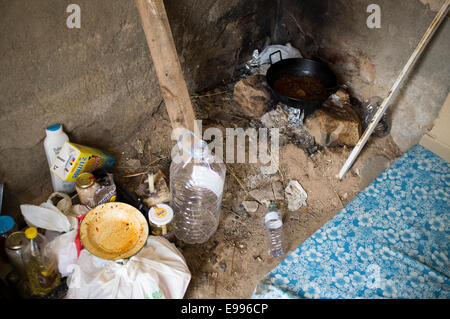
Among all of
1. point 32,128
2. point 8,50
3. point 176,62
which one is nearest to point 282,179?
point 176,62

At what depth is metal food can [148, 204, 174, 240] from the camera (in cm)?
218

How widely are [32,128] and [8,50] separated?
50 cm

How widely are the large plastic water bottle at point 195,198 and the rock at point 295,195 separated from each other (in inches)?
22.7

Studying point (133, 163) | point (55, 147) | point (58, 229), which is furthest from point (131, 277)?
point (133, 163)

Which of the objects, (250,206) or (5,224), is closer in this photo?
(5,224)

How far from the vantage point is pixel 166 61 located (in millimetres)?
2434

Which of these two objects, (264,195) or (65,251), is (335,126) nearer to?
(264,195)

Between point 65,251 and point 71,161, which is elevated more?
point 71,161

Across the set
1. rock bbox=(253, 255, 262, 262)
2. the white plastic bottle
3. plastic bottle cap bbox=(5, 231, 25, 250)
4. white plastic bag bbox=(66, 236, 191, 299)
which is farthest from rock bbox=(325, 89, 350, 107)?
plastic bottle cap bbox=(5, 231, 25, 250)

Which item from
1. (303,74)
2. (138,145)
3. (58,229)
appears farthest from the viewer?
(303,74)

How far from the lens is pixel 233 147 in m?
3.12

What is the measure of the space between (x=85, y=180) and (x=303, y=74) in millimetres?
2359

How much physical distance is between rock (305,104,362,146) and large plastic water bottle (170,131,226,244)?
1.03 meters

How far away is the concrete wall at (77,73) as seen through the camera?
6.40ft
